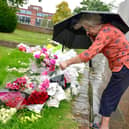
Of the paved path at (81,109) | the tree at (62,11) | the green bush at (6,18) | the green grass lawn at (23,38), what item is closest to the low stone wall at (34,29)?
the green bush at (6,18)

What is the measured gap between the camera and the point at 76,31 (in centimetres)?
360

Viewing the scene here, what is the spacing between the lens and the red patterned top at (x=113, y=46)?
2570 millimetres

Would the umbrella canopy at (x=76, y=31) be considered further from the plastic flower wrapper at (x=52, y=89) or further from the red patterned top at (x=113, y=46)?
the plastic flower wrapper at (x=52, y=89)

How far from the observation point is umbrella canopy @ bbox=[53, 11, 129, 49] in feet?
9.36

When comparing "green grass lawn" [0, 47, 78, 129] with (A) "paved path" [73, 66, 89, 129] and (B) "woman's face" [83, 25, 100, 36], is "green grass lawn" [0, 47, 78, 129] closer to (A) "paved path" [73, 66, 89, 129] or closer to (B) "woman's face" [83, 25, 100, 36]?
(A) "paved path" [73, 66, 89, 129]

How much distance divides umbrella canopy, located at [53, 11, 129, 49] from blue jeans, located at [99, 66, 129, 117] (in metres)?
0.53

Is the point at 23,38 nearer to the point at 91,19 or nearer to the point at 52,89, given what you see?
the point at 52,89

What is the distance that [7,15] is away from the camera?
18031 millimetres

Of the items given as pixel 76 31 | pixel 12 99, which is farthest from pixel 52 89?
pixel 76 31

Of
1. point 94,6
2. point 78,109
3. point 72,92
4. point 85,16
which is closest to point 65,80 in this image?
point 72,92

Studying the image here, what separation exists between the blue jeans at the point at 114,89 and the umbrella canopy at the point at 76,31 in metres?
0.53

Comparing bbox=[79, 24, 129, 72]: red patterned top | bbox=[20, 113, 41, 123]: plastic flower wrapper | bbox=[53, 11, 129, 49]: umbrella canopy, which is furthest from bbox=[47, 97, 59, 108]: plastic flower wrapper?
bbox=[79, 24, 129, 72]: red patterned top

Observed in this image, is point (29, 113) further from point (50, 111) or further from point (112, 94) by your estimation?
point (112, 94)

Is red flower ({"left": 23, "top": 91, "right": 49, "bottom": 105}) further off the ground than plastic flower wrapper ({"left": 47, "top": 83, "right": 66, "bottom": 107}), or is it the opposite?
red flower ({"left": 23, "top": 91, "right": 49, "bottom": 105})
